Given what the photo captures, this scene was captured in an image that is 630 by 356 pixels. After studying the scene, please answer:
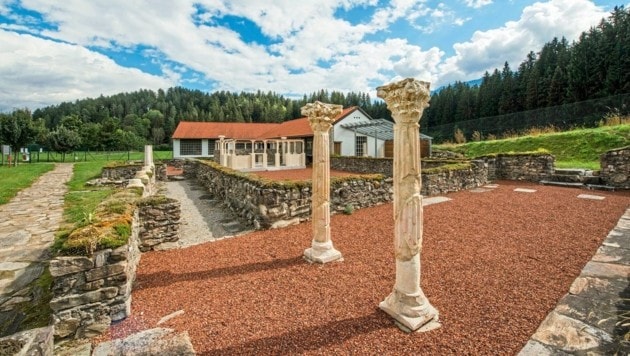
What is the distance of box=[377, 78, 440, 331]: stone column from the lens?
10.5 feet

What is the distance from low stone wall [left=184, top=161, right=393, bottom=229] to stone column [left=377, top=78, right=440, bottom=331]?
14.3 ft

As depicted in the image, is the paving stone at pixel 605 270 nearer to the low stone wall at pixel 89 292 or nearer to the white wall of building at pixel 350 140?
the low stone wall at pixel 89 292

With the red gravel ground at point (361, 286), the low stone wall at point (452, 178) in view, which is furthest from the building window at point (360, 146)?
the red gravel ground at point (361, 286)

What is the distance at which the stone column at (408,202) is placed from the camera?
3.21 meters

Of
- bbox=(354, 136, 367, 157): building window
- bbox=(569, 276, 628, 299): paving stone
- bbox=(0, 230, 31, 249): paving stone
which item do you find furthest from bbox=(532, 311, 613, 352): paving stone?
bbox=(354, 136, 367, 157): building window

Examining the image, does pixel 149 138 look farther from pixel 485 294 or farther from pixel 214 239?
pixel 485 294

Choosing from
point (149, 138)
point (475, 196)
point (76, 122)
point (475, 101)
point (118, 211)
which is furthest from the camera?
point (149, 138)

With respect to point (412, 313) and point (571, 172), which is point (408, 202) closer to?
point (412, 313)

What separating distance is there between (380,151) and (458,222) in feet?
69.4

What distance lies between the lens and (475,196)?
414 inches

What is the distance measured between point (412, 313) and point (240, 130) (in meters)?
36.3

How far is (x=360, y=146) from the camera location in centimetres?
2839

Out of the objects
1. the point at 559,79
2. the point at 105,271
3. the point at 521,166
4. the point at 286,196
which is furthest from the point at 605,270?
the point at 559,79

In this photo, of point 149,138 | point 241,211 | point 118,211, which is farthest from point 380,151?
point 149,138
